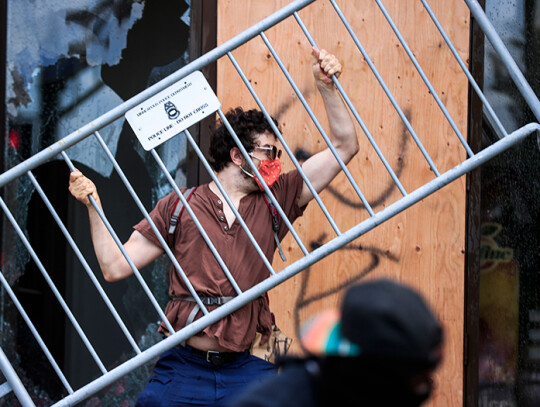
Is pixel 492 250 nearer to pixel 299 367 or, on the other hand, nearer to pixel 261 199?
pixel 261 199

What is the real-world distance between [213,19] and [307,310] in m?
1.80

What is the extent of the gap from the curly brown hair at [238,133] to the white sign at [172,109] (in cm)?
30

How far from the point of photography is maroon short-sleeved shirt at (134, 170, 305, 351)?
10.1 feet

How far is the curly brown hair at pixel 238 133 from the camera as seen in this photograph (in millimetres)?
3277

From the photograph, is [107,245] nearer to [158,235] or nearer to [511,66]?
[158,235]

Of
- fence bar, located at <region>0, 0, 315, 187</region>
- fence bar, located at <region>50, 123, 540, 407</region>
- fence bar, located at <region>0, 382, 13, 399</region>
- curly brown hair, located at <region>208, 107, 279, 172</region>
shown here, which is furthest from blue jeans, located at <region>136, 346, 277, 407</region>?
fence bar, located at <region>0, 0, 315, 187</region>

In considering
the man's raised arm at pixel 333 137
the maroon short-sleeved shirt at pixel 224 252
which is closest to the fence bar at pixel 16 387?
the maroon short-sleeved shirt at pixel 224 252

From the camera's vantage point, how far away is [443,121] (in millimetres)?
4355

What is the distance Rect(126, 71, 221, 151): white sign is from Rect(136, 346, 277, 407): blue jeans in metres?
0.90

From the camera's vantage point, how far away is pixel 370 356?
1.36m

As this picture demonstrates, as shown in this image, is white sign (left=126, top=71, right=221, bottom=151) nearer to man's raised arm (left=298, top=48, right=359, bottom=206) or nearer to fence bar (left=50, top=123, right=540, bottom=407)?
man's raised arm (left=298, top=48, right=359, bottom=206)

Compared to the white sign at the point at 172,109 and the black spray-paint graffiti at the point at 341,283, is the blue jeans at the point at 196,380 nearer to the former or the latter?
the white sign at the point at 172,109

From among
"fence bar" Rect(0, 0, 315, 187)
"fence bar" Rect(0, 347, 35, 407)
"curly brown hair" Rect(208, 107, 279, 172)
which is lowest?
"fence bar" Rect(0, 347, 35, 407)

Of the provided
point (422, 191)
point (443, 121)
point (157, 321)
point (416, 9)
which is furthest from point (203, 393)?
point (416, 9)
